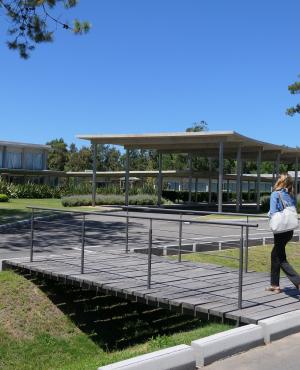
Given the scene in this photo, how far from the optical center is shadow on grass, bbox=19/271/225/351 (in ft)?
31.0

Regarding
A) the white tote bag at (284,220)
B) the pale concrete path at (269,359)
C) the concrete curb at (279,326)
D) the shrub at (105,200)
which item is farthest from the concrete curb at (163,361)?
the shrub at (105,200)

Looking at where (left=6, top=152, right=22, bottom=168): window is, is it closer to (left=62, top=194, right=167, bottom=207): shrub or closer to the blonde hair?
(left=62, top=194, right=167, bottom=207): shrub

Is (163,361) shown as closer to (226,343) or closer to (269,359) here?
(226,343)

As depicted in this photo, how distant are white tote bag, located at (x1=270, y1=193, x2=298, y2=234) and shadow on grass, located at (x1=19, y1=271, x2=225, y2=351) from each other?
2412 millimetres

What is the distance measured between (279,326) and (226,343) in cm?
94

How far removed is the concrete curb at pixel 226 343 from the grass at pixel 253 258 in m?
5.31

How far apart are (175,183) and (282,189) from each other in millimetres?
63196

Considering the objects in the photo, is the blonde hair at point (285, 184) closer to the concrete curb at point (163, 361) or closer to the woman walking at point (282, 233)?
the woman walking at point (282, 233)

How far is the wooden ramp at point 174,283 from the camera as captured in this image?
7152 millimetres

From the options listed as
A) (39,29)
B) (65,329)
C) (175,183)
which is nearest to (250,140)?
(39,29)

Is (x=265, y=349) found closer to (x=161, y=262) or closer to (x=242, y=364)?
(x=242, y=364)

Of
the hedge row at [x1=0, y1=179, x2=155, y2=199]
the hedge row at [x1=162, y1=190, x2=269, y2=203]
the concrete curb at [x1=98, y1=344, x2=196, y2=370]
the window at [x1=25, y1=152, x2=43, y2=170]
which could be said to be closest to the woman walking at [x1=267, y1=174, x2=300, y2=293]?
the concrete curb at [x1=98, y1=344, x2=196, y2=370]

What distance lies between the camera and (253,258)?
13.0 m

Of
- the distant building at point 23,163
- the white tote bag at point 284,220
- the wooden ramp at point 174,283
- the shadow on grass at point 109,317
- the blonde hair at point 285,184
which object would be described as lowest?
the shadow on grass at point 109,317
